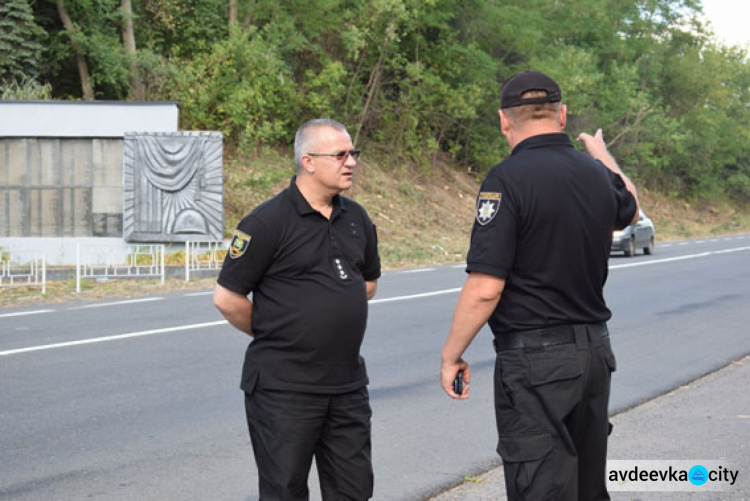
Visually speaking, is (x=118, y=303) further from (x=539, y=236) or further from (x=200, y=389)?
(x=539, y=236)

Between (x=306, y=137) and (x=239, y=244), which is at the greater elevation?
(x=306, y=137)

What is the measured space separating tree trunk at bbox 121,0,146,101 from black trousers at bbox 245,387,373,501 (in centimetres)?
2824

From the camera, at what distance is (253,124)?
31.2 meters

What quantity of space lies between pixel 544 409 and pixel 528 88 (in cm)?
117

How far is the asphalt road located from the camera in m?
6.18

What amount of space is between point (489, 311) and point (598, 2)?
50250 mm

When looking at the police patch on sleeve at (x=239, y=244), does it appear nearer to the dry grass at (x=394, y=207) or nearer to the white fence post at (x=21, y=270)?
the dry grass at (x=394, y=207)

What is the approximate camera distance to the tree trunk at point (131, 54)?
30.9 meters

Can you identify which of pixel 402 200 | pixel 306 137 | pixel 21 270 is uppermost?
pixel 306 137

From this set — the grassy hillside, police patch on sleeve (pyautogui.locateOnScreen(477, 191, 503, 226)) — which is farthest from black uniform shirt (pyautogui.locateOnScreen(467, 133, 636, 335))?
the grassy hillside

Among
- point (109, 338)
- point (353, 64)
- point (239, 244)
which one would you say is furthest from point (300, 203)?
point (353, 64)

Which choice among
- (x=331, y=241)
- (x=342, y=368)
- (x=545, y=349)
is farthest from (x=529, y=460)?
(x=331, y=241)

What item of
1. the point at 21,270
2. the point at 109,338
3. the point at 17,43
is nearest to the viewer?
the point at 109,338

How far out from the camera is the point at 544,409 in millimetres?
3641
